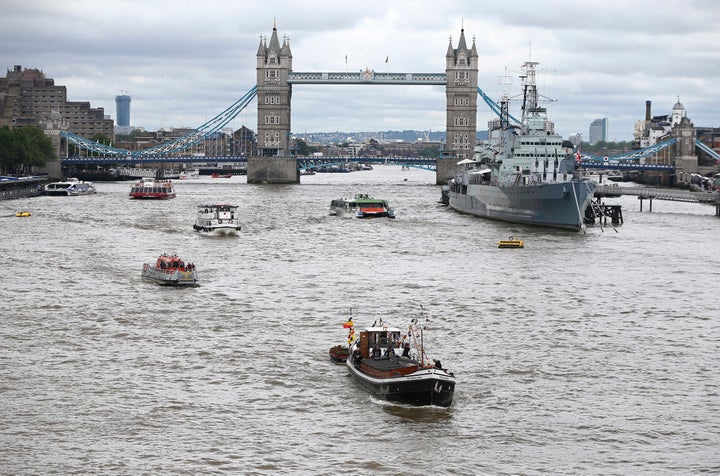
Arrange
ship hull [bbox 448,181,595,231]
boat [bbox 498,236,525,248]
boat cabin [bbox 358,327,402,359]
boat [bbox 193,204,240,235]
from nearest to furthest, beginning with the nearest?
boat cabin [bbox 358,327,402,359] < boat [bbox 498,236,525,248] < boat [bbox 193,204,240,235] < ship hull [bbox 448,181,595,231]

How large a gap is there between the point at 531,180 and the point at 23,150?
283 ft

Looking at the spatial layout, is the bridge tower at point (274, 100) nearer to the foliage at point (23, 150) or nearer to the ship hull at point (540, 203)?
the foliage at point (23, 150)

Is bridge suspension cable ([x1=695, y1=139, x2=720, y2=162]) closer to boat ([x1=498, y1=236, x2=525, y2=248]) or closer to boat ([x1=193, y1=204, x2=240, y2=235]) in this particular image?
boat ([x1=498, y1=236, x2=525, y2=248])

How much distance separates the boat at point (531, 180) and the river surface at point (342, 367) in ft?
39.7

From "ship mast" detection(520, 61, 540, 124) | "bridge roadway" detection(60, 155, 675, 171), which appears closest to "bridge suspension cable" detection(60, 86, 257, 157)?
"bridge roadway" detection(60, 155, 675, 171)

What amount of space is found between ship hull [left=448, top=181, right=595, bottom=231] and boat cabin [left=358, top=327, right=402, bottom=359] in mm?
46342

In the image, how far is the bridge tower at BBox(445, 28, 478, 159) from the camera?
17512cm

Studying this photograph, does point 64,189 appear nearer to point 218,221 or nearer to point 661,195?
point 218,221

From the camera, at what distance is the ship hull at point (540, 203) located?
75.9 metres

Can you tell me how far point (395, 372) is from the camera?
1108 inches

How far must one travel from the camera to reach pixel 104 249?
62281mm

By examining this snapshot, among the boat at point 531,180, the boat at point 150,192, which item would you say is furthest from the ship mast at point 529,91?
the boat at point 150,192

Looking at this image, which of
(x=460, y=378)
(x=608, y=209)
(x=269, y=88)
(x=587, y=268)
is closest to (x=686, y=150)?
(x=269, y=88)

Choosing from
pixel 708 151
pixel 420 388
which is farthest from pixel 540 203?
pixel 708 151
